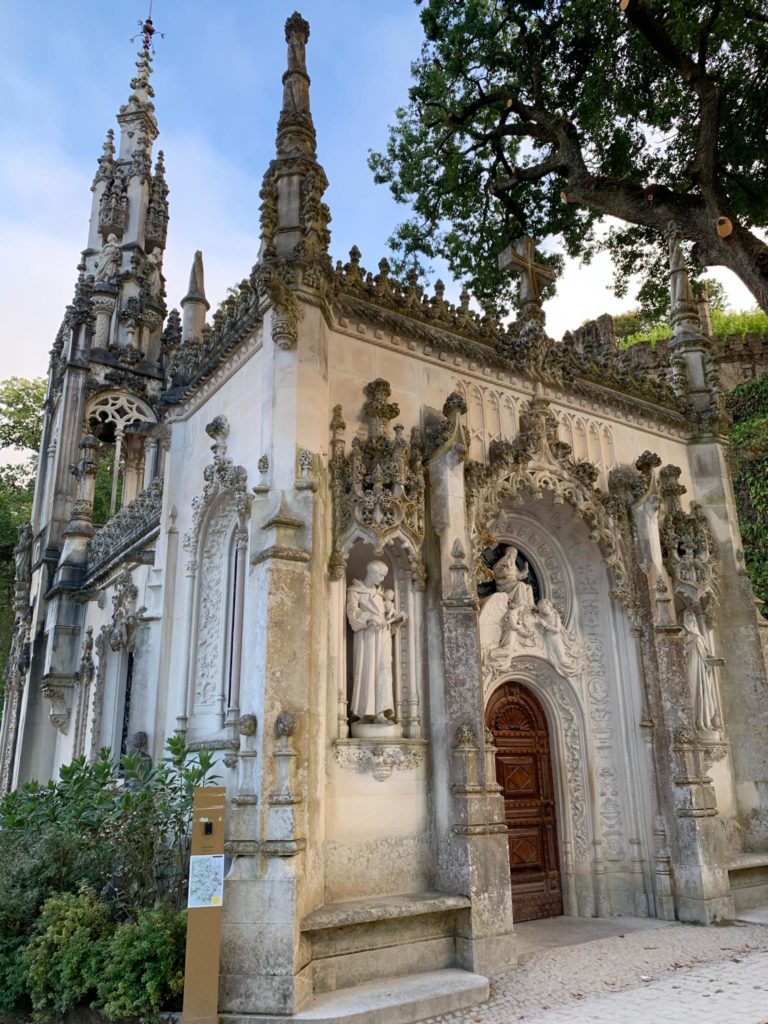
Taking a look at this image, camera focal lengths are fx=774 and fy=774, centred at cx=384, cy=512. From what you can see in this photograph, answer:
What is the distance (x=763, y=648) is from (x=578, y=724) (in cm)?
383

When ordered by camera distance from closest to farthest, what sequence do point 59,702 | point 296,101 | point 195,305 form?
point 296,101 → point 195,305 → point 59,702

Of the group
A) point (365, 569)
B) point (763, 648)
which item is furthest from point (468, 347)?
point (763, 648)

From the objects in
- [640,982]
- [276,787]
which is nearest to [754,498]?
[640,982]

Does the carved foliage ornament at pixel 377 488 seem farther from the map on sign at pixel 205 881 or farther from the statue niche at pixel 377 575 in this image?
the map on sign at pixel 205 881

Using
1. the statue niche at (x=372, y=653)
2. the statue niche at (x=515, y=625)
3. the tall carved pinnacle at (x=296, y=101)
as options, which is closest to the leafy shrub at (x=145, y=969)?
the statue niche at (x=372, y=653)

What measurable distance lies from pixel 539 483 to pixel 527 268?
3.73 meters

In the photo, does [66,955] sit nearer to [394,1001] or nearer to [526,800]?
[394,1001]

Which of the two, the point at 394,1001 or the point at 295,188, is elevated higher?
the point at 295,188

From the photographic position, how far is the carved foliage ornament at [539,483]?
10031 millimetres

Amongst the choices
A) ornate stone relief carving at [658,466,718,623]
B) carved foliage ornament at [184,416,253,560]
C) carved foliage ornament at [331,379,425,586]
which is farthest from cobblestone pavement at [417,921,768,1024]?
carved foliage ornament at [184,416,253,560]

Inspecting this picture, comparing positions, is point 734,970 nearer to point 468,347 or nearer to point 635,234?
point 468,347

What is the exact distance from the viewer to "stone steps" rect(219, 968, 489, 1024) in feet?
20.6

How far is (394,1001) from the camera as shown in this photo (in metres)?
6.69

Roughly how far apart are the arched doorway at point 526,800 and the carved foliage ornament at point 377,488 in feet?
9.65
